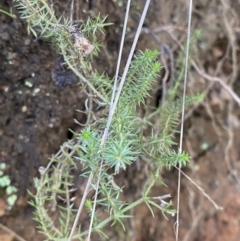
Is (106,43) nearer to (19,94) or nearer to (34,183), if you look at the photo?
(19,94)

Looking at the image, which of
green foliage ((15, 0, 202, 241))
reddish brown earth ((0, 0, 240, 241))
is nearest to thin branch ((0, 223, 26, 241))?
reddish brown earth ((0, 0, 240, 241))

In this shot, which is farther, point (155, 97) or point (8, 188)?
point (155, 97)

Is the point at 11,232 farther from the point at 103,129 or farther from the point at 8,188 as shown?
the point at 103,129

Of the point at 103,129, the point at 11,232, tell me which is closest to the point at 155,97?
the point at 103,129

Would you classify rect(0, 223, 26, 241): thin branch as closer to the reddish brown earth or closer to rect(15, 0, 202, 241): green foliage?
the reddish brown earth

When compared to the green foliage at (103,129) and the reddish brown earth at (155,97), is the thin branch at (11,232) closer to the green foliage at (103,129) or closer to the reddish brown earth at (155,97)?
the reddish brown earth at (155,97)

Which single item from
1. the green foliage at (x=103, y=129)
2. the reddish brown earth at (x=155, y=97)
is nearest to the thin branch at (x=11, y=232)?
the reddish brown earth at (x=155, y=97)

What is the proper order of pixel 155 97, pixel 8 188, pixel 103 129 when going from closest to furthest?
pixel 103 129, pixel 8 188, pixel 155 97

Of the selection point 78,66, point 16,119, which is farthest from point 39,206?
point 78,66
